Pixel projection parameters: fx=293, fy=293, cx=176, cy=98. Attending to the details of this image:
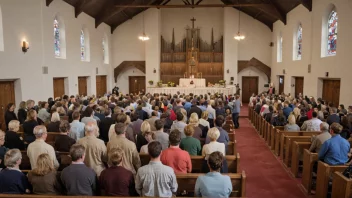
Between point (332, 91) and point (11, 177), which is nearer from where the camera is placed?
point (11, 177)

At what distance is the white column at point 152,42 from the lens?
20406 millimetres

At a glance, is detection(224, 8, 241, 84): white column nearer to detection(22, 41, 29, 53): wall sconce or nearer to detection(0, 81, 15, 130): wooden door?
detection(22, 41, 29, 53): wall sconce

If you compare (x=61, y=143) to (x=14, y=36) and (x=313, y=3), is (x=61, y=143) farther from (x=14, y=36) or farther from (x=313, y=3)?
(x=313, y=3)

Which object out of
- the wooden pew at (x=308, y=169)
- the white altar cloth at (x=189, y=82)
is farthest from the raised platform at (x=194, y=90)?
the wooden pew at (x=308, y=169)

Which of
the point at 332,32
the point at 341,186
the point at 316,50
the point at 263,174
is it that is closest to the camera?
the point at 341,186

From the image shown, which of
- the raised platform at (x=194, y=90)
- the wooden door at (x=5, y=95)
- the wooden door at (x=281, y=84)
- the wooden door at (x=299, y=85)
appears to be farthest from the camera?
the wooden door at (x=281, y=84)

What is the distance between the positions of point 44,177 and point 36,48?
927 centimetres

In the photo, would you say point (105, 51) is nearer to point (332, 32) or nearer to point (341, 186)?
point (332, 32)

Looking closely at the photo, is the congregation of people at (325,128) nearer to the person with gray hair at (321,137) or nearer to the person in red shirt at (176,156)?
the person with gray hair at (321,137)

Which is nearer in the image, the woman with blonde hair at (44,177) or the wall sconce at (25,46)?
the woman with blonde hair at (44,177)

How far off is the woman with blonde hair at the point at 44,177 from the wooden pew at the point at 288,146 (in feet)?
17.2

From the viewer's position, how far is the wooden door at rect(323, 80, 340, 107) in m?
11.6

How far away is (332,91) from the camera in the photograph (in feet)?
39.6

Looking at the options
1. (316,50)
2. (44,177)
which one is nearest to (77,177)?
(44,177)
